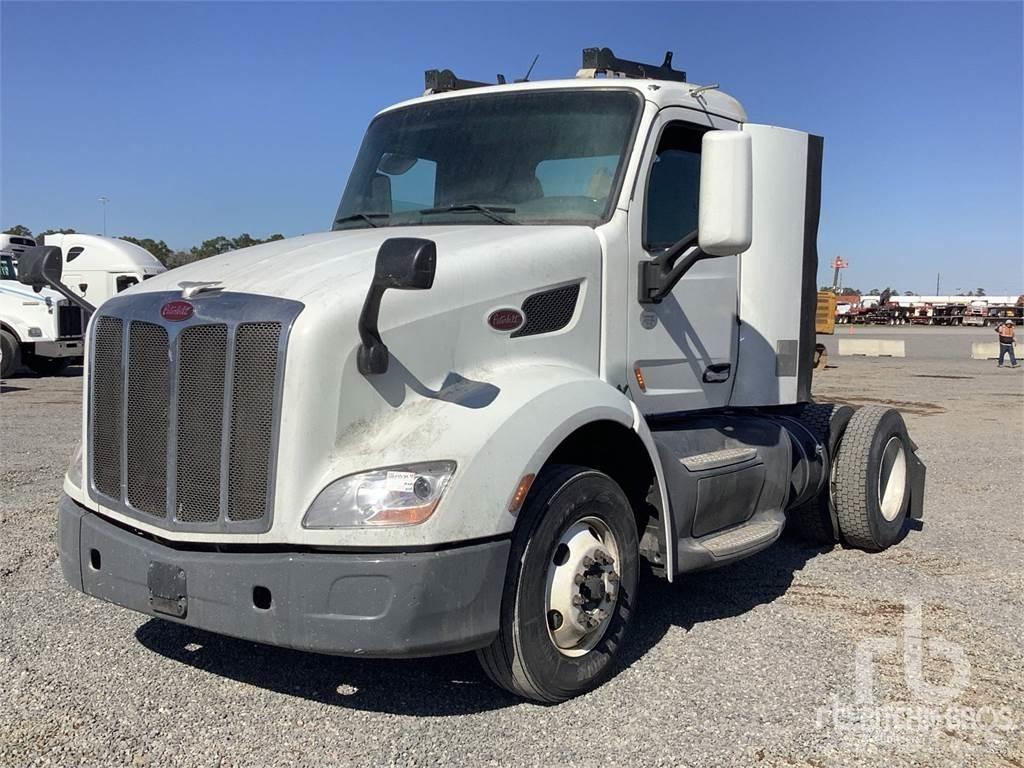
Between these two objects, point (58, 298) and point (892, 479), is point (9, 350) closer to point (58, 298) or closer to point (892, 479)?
point (58, 298)

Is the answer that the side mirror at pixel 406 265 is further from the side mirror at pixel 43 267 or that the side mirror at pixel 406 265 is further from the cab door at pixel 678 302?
the side mirror at pixel 43 267

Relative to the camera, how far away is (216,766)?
Result: 343 cm

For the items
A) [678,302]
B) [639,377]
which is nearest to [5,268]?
[678,302]

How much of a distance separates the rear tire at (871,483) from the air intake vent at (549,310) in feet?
10.5

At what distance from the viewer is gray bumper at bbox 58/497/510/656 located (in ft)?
11.0

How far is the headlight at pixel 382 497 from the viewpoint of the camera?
3.37 meters

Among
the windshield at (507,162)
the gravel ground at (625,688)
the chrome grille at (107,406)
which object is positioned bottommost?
the gravel ground at (625,688)

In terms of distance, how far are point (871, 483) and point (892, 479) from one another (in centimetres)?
63

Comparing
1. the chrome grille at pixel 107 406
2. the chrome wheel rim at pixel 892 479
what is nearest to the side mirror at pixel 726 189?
the chrome grille at pixel 107 406

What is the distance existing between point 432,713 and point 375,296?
68.3 inches

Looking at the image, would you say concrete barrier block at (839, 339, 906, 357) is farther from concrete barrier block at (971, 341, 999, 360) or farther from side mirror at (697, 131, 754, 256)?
side mirror at (697, 131, 754, 256)

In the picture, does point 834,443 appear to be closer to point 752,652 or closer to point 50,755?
point 752,652

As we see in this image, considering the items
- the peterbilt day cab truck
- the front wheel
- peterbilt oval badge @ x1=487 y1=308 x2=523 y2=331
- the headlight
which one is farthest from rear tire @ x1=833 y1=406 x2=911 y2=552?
the headlight

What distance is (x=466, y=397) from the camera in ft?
12.3
